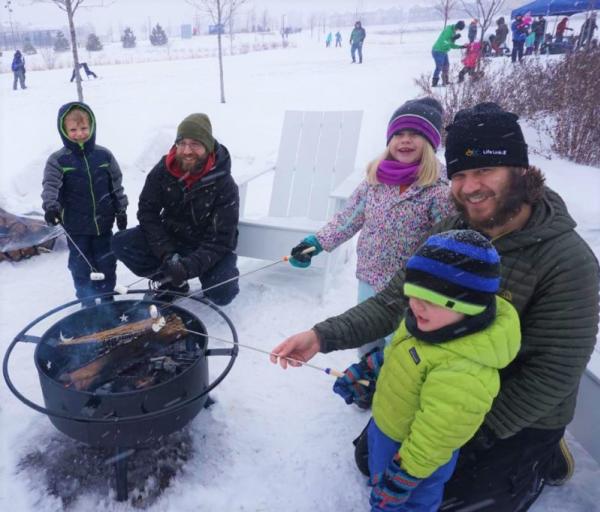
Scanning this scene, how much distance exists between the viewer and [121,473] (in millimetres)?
Answer: 1993

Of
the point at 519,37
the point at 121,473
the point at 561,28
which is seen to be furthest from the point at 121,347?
the point at 561,28

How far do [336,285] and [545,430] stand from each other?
240 cm

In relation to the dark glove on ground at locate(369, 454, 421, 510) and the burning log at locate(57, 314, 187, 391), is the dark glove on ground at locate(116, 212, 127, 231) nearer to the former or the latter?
the burning log at locate(57, 314, 187, 391)

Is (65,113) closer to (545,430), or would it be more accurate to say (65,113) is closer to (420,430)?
(420,430)

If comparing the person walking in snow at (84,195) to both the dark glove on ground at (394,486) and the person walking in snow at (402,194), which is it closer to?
the person walking in snow at (402,194)

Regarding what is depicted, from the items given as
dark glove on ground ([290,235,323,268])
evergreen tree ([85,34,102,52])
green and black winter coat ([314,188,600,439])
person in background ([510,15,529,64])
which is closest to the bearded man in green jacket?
green and black winter coat ([314,188,600,439])

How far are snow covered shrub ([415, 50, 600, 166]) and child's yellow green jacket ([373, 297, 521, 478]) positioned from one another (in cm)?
597

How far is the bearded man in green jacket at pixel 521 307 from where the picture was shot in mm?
1519

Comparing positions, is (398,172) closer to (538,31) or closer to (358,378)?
(358,378)

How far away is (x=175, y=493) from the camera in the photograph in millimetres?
2061

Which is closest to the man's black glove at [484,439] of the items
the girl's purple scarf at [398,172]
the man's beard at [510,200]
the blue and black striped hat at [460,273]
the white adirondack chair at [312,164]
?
the blue and black striped hat at [460,273]

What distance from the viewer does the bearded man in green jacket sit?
152 cm

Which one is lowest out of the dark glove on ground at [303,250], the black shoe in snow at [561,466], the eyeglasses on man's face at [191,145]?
the black shoe in snow at [561,466]

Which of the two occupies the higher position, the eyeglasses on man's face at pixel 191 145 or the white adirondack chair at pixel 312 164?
the eyeglasses on man's face at pixel 191 145
